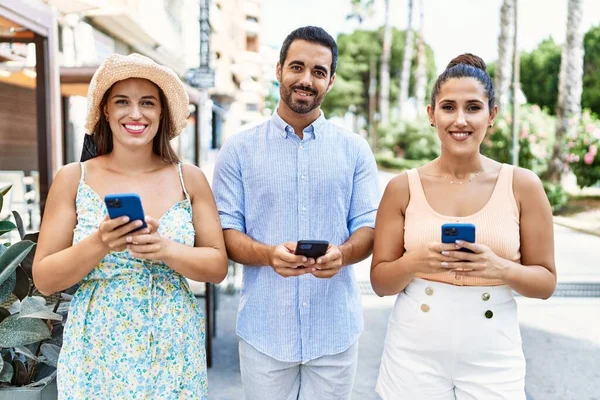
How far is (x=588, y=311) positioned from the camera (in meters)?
6.64

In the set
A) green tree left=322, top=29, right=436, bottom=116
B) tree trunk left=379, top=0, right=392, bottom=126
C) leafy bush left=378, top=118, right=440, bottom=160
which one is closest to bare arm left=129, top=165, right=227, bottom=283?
leafy bush left=378, top=118, right=440, bottom=160

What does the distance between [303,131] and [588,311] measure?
5.29 metres

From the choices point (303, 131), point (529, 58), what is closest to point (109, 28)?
point (303, 131)

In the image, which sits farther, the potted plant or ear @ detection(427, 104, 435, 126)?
the potted plant

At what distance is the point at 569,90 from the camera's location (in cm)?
1598

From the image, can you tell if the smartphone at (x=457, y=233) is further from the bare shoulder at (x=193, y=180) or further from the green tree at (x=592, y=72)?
the green tree at (x=592, y=72)

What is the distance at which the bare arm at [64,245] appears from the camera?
190cm

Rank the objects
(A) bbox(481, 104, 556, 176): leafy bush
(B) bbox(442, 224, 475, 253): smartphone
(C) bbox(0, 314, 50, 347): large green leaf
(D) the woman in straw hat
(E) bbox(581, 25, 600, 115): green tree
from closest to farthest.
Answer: (B) bbox(442, 224, 475, 253): smartphone < (D) the woman in straw hat < (C) bbox(0, 314, 50, 347): large green leaf < (A) bbox(481, 104, 556, 176): leafy bush < (E) bbox(581, 25, 600, 115): green tree

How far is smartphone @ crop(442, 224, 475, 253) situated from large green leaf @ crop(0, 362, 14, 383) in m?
1.81

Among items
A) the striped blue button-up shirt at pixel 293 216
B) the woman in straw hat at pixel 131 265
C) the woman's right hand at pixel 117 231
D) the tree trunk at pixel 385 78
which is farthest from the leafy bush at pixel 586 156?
the tree trunk at pixel 385 78

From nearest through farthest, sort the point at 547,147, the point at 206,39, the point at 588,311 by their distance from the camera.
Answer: the point at 588,311, the point at 206,39, the point at 547,147

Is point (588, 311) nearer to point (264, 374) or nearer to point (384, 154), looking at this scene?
point (264, 374)

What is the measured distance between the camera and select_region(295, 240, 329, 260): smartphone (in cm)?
212

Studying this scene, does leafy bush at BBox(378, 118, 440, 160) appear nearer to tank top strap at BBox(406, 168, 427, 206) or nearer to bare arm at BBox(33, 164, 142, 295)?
tank top strap at BBox(406, 168, 427, 206)
